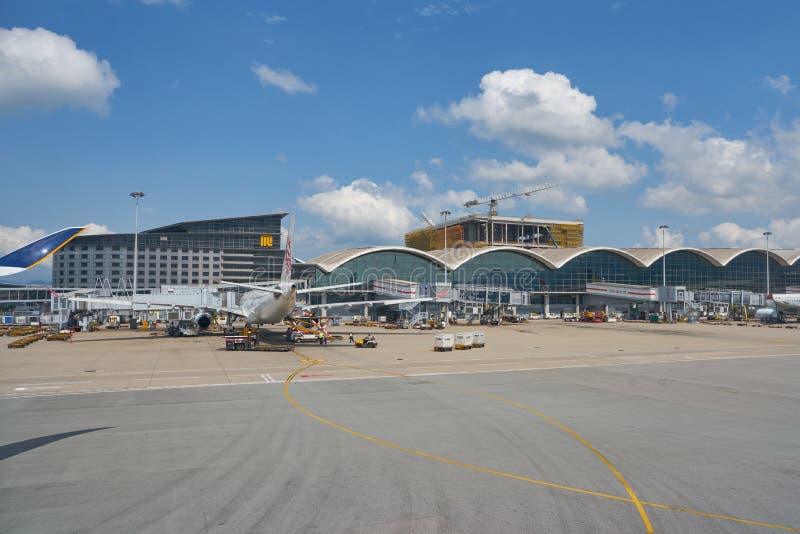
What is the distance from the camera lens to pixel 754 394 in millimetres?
26656

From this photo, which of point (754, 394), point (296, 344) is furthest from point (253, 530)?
point (296, 344)

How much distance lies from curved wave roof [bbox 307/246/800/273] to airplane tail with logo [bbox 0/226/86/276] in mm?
99188

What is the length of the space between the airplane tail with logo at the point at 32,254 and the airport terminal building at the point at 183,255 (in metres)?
150

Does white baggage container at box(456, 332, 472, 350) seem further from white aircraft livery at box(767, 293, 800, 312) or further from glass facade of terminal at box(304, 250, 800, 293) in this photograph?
white aircraft livery at box(767, 293, 800, 312)

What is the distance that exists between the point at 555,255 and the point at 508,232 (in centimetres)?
4505

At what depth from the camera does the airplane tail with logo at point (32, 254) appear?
43.6 ft

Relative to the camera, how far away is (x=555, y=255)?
133 meters

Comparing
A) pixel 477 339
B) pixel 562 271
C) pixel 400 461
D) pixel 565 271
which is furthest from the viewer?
pixel 565 271

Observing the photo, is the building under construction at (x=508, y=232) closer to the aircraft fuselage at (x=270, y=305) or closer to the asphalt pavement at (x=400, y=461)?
the aircraft fuselage at (x=270, y=305)

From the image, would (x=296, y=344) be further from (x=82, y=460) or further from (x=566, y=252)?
(x=566, y=252)

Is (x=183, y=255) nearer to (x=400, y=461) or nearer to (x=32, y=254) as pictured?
(x=32, y=254)

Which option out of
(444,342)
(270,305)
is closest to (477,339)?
(444,342)

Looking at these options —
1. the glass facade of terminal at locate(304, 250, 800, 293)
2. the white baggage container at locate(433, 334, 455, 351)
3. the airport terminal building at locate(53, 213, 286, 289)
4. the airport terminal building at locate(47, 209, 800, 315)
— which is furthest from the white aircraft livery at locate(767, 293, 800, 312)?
the airport terminal building at locate(53, 213, 286, 289)

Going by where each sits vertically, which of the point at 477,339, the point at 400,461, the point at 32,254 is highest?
the point at 32,254
